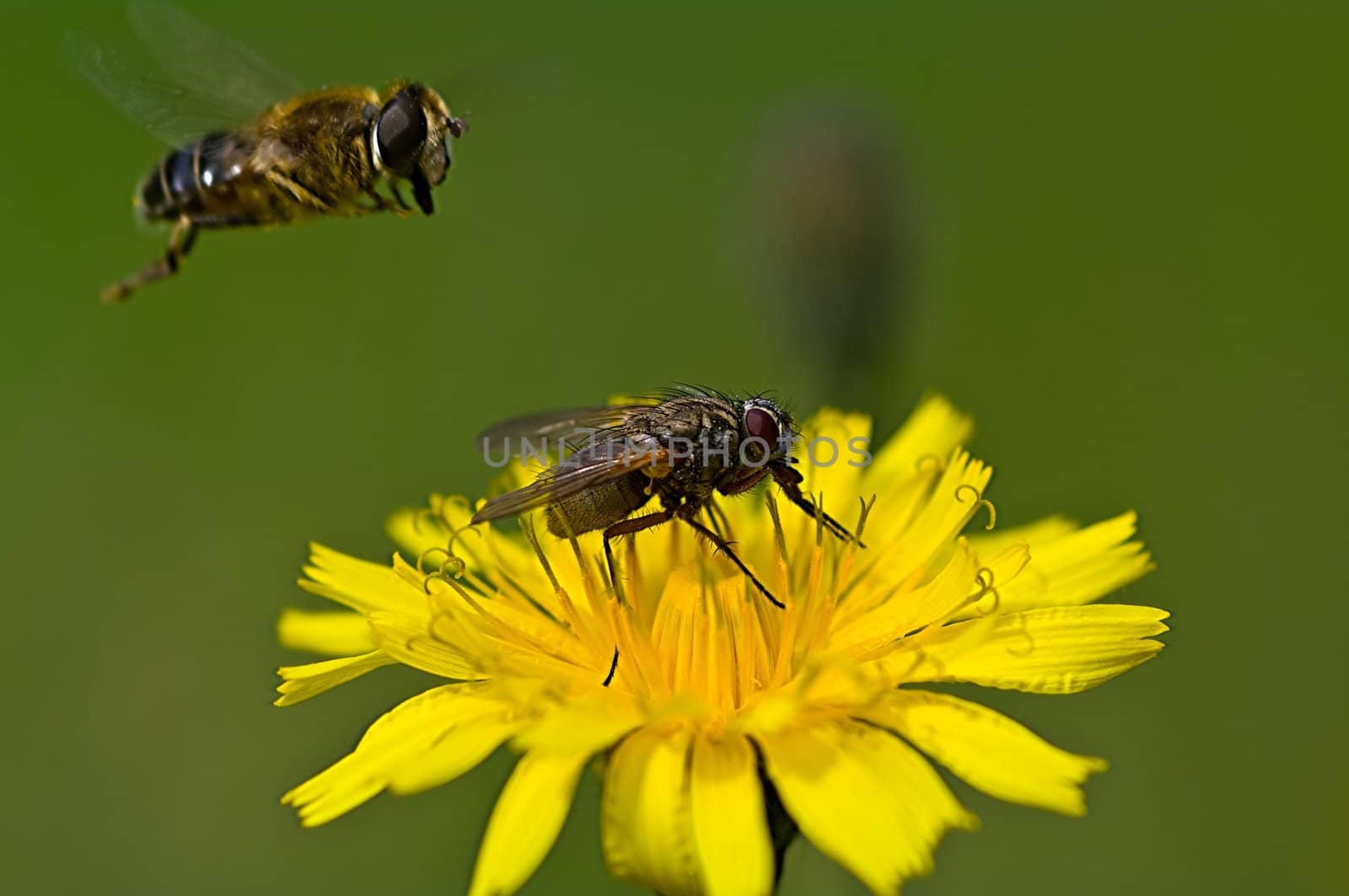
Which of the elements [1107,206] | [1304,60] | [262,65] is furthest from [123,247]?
[1304,60]

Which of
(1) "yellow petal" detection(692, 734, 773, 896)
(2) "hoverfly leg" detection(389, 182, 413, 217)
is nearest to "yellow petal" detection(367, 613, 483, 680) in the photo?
(1) "yellow petal" detection(692, 734, 773, 896)

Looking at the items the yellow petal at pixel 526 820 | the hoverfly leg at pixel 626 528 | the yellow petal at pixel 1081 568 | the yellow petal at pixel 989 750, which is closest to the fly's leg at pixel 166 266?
the hoverfly leg at pixel 626 528

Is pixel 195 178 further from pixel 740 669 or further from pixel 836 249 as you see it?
pixel 836 249

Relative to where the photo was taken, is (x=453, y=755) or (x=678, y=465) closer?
(x=453, y=755)

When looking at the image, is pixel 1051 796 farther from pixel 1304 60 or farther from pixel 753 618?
pixel 1304 60

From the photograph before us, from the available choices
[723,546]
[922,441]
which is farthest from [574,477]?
[922,441]

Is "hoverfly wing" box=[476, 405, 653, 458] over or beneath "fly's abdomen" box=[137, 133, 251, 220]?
beneath

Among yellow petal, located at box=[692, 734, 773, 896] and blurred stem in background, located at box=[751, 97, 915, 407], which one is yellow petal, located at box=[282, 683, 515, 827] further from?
blurred stem in background, located at box=[751, 97, 915, 407]
